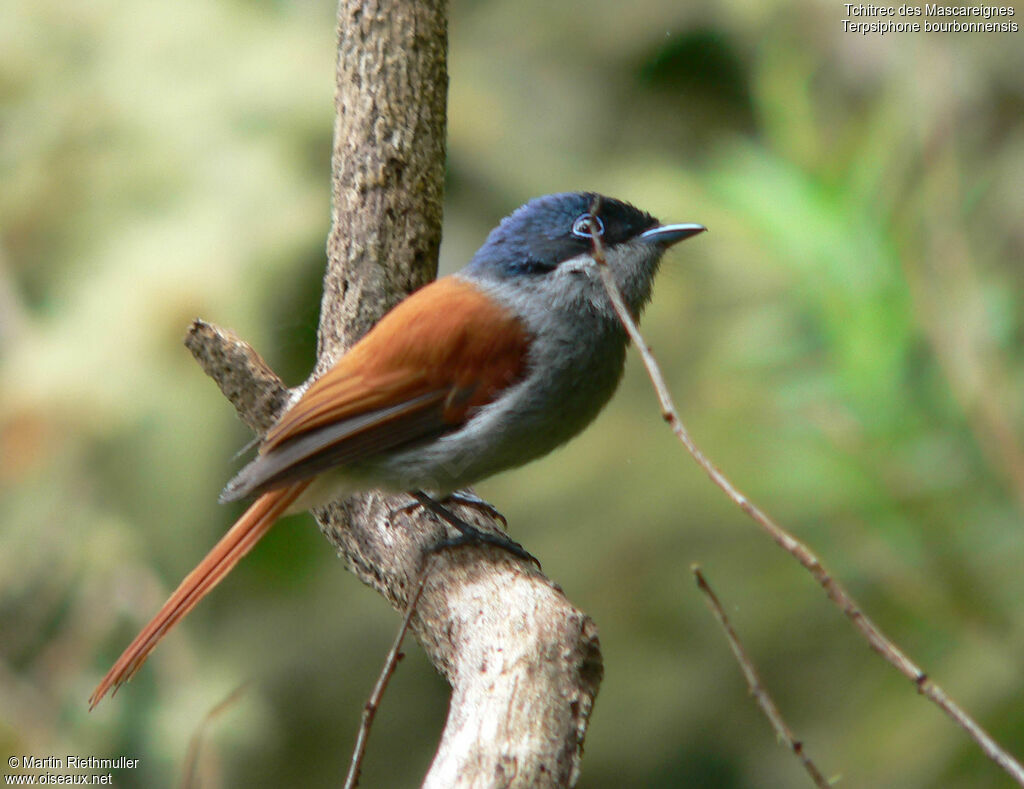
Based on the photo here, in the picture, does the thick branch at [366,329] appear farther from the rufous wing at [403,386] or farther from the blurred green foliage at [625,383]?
the blurred green foliage at [625,383]

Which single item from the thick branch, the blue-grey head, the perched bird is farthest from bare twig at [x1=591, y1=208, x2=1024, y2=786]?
the blue-grey head

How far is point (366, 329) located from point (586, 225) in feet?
1.75

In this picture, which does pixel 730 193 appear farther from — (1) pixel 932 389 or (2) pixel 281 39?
(2) pixel 281 39

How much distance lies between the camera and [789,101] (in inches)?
106

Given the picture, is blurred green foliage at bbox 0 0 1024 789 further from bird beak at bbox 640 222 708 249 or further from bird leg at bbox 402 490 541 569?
bird leg at bbox 402 490 541 569

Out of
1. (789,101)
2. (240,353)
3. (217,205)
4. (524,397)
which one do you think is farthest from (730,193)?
(217,205)

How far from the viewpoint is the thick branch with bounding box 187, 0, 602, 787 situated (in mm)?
1466

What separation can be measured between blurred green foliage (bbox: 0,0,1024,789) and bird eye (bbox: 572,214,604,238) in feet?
0.77

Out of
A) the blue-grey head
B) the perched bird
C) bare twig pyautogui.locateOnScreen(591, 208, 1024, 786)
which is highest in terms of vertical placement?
the blue-grey head

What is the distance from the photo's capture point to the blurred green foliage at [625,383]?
8.33 ft

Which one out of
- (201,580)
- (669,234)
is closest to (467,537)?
(201,580)

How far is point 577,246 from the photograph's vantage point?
2.10 metres

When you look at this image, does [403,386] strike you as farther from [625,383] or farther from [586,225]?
[625,383]

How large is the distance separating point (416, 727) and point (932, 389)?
6.22ft
